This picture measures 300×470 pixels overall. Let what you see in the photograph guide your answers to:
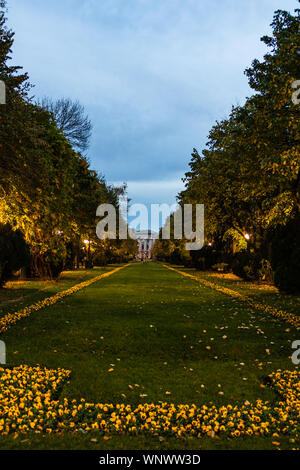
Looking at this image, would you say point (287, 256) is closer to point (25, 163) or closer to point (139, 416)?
point (25, 163)

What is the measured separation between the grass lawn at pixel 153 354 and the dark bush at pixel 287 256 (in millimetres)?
3188

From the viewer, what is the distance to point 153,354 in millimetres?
6430

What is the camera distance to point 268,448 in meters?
3.27

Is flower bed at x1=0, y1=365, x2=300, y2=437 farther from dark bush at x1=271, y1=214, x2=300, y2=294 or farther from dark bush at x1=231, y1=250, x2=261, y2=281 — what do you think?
dark bush at x1=231, y1=250, x2=261, y2=281

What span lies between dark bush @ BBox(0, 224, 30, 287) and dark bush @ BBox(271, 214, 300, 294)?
37.5ft

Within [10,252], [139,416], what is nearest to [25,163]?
[10,252]

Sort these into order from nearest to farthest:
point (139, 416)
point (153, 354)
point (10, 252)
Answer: point (139, 416)
point (153, 354)
point (10, 252)

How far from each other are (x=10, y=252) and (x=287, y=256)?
39.4 ft

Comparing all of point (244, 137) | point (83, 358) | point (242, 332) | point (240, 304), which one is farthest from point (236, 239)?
point (83, 358)

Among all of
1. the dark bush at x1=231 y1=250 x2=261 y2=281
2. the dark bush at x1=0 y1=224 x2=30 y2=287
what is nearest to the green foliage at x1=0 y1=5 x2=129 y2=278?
the dark bush at x1=0 y1=224 x2=30 y2=287

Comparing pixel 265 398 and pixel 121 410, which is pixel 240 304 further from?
pixel 121 410

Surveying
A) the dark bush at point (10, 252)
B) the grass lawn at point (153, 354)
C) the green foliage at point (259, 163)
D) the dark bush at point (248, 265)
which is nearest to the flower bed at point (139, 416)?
the grass lawn at point (153, 354)

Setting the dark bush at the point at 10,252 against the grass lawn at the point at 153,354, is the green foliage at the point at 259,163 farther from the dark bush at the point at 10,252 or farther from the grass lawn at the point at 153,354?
the dark bush at the point at 10,252
